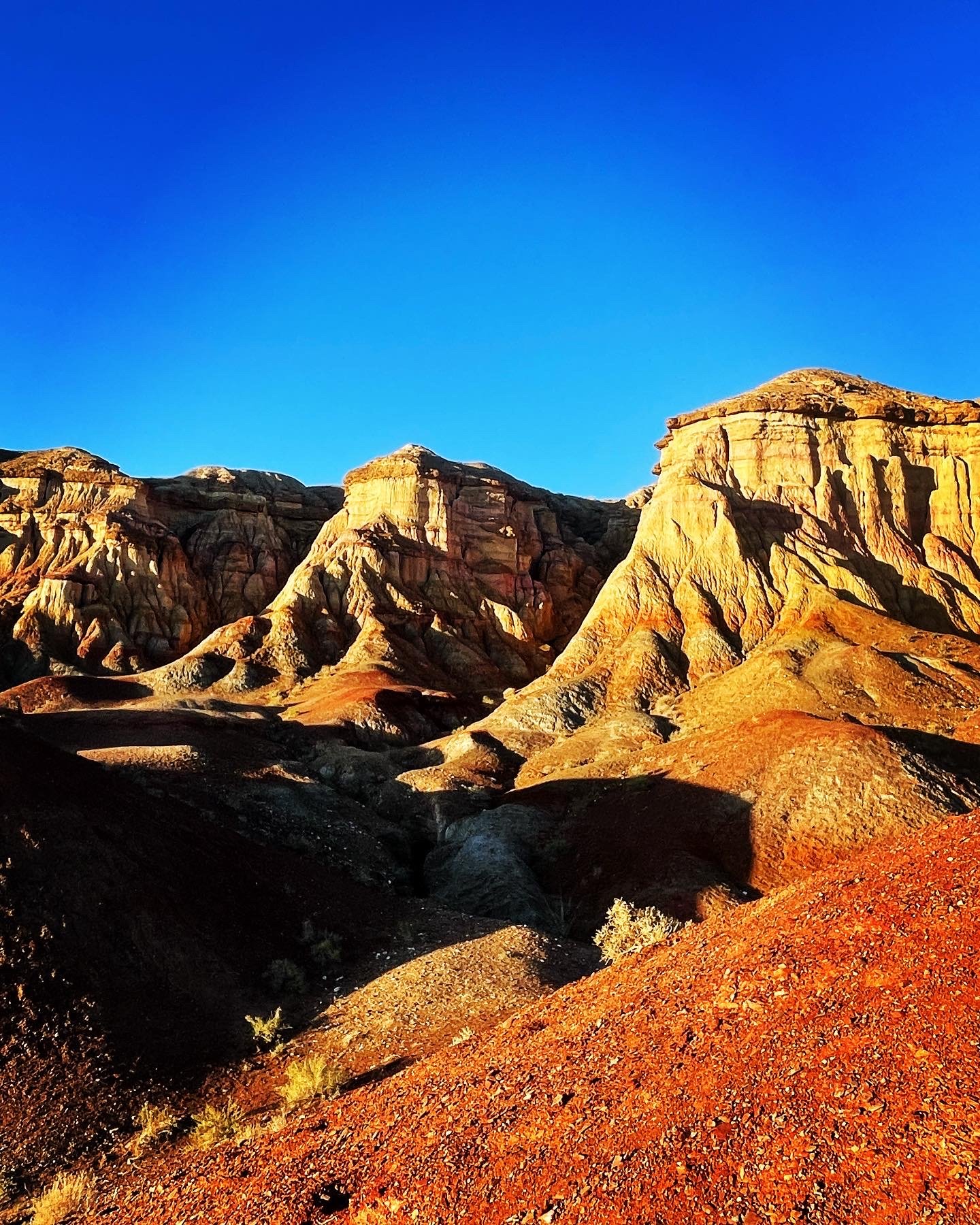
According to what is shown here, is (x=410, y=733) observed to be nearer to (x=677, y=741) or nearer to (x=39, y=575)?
(x=677, y=741)

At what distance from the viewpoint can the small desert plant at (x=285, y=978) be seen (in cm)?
1405

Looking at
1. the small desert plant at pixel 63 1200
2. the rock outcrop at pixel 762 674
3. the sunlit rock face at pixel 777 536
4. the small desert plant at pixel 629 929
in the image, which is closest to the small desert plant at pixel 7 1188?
the small desert plant at pixel 63 1200

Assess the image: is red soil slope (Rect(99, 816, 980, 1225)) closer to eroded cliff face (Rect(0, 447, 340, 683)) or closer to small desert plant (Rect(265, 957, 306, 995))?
small desert plant (Rect(265, 957, 306, 995))

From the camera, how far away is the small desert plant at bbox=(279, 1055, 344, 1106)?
9719 mm

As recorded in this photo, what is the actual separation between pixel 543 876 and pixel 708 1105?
19.4 metres

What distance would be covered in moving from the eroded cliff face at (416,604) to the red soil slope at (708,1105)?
120 feet

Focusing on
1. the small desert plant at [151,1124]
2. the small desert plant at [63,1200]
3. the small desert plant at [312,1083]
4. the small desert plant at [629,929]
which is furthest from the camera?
the small desert plant at [629,929]

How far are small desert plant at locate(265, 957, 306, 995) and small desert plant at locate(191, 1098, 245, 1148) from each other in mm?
3887

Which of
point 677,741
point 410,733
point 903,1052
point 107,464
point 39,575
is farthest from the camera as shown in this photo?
point 107,464

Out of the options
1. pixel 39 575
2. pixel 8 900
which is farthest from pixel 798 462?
pixel 39 575

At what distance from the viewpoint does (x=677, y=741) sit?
3328 centimetres

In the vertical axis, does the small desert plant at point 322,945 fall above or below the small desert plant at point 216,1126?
above

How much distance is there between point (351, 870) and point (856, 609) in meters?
35.3

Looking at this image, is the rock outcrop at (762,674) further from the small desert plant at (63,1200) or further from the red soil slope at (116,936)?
the small desert plant at (63,1200)
